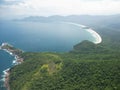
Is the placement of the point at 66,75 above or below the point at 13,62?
above

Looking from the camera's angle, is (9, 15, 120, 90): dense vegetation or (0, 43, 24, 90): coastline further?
(0, 43, 24, 90): coastline

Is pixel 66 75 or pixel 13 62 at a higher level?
pixel 66 75

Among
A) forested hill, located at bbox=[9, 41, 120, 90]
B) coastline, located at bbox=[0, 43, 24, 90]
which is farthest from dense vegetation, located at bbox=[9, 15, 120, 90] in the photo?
coastline, located at bbox=[0, 43, 24, 90]

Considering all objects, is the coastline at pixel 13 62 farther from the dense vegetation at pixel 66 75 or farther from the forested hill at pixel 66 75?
the forested hill at pixel 66 75

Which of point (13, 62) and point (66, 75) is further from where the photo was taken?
point (13, 62)

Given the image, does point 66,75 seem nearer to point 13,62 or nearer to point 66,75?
point 66,75

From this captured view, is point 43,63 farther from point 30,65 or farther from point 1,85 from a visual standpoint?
point 1,85

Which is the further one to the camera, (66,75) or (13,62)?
(13,62)

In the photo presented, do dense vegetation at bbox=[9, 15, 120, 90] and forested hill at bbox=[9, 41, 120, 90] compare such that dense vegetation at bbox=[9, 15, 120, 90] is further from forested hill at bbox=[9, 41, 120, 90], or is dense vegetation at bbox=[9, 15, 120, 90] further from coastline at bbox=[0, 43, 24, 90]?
coastline at bbox=[0, 43, 24, 90]

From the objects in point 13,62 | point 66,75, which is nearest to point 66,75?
point 66,75

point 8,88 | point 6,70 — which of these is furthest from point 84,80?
point 6,70

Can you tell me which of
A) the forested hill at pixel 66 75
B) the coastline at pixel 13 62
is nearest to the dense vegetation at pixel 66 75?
the forested hill at pixel 66 75
